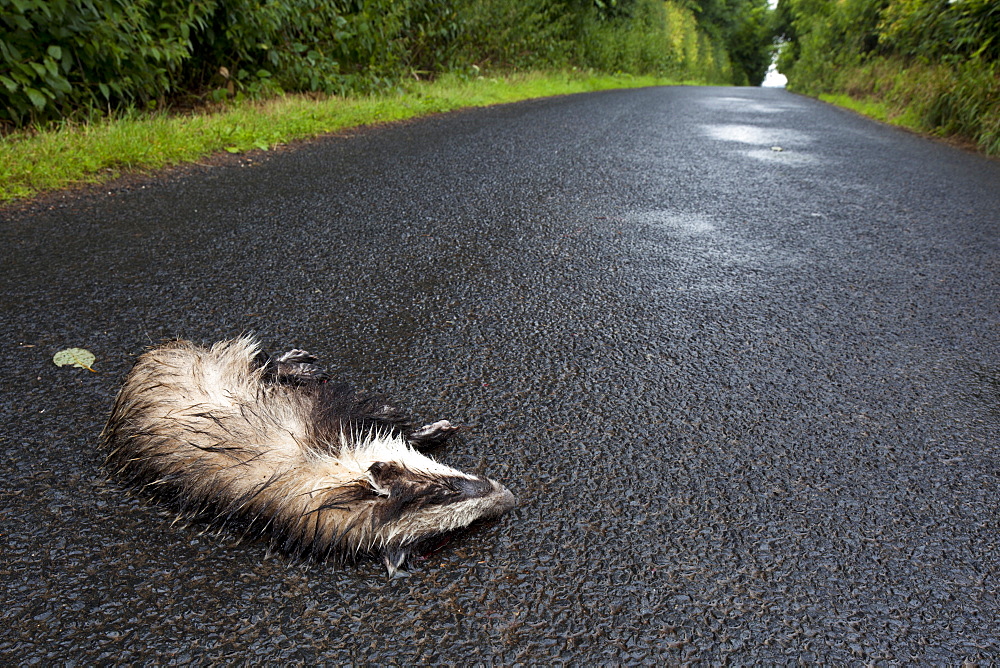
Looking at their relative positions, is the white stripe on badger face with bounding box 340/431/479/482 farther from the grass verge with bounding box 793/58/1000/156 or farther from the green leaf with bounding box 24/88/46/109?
the grass verge with bounding box 793/58/1000/156

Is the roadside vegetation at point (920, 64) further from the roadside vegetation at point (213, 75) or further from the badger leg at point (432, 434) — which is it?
the badger leg at point (432, 434)

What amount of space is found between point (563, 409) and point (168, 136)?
5.18m

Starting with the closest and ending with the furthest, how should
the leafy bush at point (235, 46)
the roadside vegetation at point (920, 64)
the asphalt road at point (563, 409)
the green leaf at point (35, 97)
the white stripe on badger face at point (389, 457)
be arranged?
the asphalt road at point (563, 409)
the white stripe on badger face at point (389, 457)
the green leaf at point (35, 97)
the leafy bush at point (235, 46)
the roadside vegetation at point (920, 64)

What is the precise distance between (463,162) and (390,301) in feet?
11.8

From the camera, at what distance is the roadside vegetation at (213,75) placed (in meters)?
5.32

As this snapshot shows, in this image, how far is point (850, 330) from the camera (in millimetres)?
3246

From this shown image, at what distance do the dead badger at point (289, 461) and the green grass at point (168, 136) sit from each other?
10.8ft

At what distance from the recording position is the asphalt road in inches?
64.3

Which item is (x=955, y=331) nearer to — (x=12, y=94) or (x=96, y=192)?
(x=96, y=192)

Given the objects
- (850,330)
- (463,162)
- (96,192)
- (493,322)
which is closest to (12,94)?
(96,192)

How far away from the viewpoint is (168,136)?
6012mm

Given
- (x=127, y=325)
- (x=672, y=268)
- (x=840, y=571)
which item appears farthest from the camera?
(x=672, y=268)

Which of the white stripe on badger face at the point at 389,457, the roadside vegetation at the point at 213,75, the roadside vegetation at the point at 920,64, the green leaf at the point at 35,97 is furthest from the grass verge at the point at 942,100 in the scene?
the green leaf at the point at 35,97

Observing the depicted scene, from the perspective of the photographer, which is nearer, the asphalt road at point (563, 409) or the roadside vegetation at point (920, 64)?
the asphalt road at point (563, 409)
